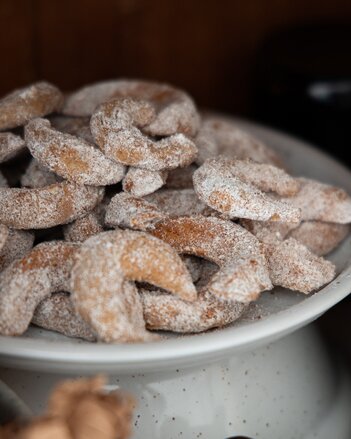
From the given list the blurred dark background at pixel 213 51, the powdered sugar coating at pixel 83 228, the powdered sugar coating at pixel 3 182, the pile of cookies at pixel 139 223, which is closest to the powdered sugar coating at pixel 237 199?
the pile of cookies at pixel 139 223

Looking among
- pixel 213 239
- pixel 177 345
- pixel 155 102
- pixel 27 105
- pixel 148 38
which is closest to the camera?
pixel 177 345

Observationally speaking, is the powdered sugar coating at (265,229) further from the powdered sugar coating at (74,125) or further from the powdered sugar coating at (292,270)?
the powdered sugar coating at (74,125)

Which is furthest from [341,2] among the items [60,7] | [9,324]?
[9,324]

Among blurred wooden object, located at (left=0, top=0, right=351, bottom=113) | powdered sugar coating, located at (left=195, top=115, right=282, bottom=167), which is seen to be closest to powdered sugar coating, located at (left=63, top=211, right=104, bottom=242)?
powdered sugar coating, located at (left=195, top=115, right=282, bottom=167)

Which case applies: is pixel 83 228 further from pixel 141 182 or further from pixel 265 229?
pixel 265 229

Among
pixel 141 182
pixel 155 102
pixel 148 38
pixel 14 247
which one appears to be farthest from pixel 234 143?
pixel 148 38

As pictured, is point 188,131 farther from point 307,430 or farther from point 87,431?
point 87,431
